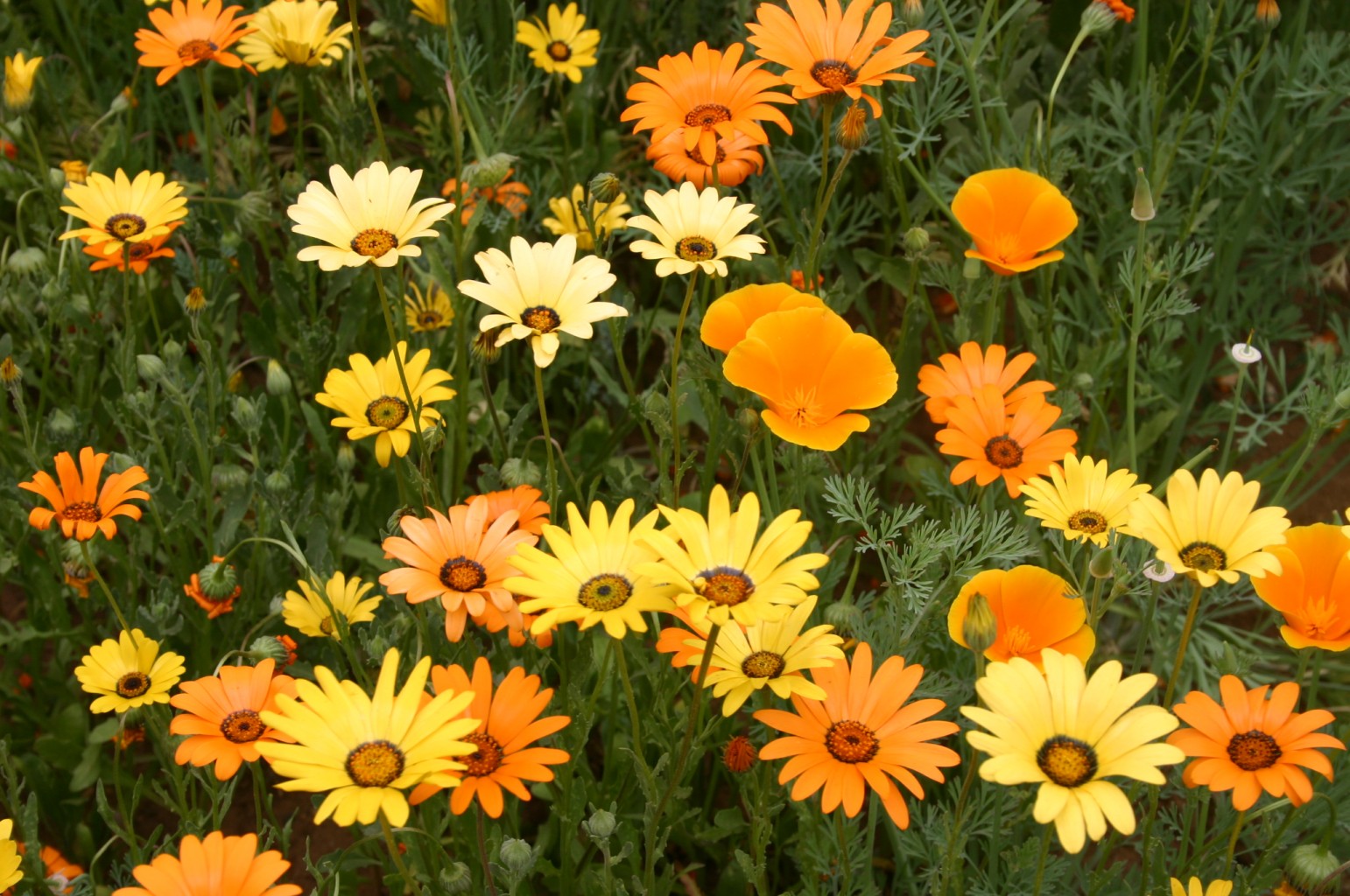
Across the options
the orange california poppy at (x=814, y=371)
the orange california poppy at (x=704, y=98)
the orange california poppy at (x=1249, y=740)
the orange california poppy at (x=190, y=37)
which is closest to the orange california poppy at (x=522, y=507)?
the orange california poppy at (x=814, y=371)

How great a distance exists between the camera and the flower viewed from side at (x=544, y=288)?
157cm

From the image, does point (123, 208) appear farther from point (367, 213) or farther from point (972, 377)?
point (972, 377)

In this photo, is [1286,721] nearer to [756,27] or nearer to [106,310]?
[756,27]

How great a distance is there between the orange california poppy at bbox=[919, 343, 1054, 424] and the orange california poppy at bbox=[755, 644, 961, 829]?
1.65ft

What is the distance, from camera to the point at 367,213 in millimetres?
1662

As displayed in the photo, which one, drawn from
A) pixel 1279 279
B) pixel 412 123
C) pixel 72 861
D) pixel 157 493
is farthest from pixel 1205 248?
pixel 72 861

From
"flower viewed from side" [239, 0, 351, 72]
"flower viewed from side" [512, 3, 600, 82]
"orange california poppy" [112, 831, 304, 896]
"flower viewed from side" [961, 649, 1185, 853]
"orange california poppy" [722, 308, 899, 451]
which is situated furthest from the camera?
"flower viewed from side" [512, 3, 600, 82]

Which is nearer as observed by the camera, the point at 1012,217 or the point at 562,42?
the point at 1012,217

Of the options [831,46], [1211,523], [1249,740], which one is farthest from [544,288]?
[1249,740]

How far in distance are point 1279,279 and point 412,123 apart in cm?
216

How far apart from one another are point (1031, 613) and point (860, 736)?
309 millimetres

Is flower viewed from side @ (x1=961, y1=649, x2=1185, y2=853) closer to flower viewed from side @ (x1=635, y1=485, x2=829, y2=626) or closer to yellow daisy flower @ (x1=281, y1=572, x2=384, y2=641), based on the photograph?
flower viewed from side @ (x1=635, y1=485, x2=829, y2=626)

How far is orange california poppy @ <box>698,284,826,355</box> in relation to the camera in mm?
1682

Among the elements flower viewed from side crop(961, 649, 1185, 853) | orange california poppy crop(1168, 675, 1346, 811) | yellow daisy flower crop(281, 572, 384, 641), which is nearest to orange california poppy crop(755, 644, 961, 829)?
flower viewed from side crop(961, 649, 1185, 853)
